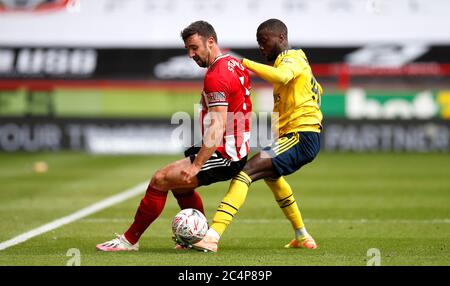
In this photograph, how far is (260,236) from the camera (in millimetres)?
10891

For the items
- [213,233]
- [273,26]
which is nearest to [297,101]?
[273,26]

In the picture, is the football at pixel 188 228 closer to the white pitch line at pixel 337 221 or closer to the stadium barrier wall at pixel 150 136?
the white pitch line at pixel 337 221

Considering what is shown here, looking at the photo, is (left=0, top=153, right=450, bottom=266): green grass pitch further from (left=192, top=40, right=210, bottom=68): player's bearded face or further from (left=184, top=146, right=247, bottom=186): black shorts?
(left=192, top=40, right=210, bottom=68): player's bearded face

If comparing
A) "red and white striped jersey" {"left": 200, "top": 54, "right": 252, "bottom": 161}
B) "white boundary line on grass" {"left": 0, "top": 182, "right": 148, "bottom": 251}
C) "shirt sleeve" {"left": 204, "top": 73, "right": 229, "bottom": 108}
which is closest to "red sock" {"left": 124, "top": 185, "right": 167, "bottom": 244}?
"red and white striped jersey" {"left": 200, "top": 54, "right": 252, "bottom": 161}

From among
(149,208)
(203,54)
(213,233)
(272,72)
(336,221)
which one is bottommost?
(336,221)

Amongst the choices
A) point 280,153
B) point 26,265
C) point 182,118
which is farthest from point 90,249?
point 182,118

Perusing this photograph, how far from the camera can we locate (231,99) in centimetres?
934

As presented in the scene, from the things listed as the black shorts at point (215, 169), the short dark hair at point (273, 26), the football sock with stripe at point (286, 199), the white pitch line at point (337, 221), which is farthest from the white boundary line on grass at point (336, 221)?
the short dark hair at point (273, 26)

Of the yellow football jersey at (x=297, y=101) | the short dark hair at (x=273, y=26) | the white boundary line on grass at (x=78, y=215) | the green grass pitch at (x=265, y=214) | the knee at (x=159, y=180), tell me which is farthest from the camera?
the white boundary line on grass at (x=78, y=215)

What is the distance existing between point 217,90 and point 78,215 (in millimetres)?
4242

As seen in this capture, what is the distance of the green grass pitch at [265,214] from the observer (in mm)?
9125

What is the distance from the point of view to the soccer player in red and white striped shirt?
9172 mm

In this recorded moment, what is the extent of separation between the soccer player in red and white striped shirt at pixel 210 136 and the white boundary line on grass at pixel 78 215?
123 cm

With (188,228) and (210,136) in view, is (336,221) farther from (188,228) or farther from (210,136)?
(210,136)
